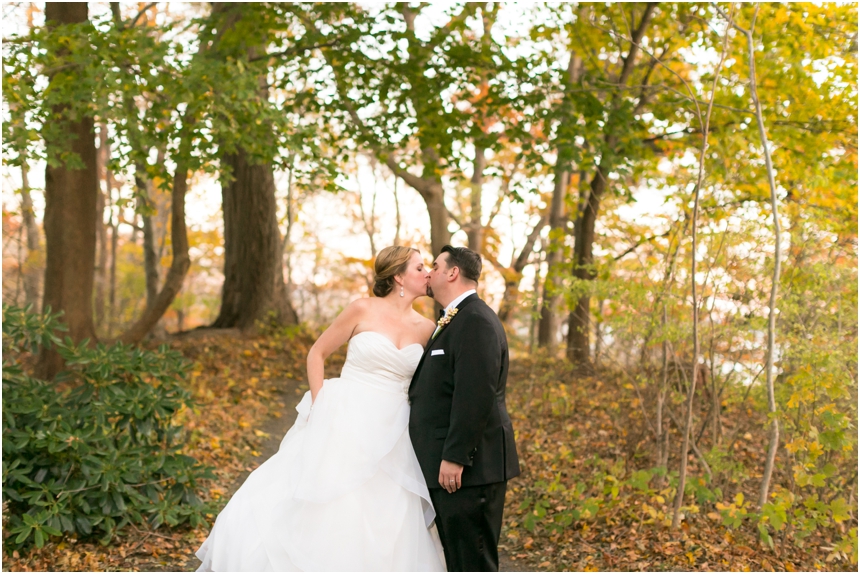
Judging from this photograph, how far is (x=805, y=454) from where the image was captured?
5301 mm

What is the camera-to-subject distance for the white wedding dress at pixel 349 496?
3.71 metres

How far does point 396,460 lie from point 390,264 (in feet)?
3.82

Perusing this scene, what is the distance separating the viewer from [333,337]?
165 inches

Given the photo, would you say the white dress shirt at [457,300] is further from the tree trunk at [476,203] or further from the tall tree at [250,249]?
the tree trunk at [476,203]

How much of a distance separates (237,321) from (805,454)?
10489mm

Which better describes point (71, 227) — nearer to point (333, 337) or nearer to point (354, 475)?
point (333, 337)

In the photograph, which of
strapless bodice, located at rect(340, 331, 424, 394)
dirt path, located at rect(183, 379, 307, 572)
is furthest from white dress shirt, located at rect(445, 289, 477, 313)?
dirt path, located at rect(183, 379, 307, 572)

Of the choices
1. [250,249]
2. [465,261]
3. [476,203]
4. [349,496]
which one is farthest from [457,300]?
[476,203]

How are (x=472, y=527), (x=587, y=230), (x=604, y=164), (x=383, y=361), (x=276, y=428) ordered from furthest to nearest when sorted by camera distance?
(x=587, y=230) < (x=276, y=428) < (x=604, y=164) < (x=383, y=361) < (x=472, y=527)

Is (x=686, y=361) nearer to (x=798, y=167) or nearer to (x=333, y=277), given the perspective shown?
(x=798, y=167)

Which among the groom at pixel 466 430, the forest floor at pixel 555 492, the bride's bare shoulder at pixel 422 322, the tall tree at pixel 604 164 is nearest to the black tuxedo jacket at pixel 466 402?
the groom at pixel 466 430

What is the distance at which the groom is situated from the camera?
3.46 m

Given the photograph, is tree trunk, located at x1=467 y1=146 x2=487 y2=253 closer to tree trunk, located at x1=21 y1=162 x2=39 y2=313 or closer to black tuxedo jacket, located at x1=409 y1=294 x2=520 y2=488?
tree trunk, located at x1=21 y1=162 x2=39 y2=313

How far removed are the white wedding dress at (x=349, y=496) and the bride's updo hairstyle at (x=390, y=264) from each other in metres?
0.37
